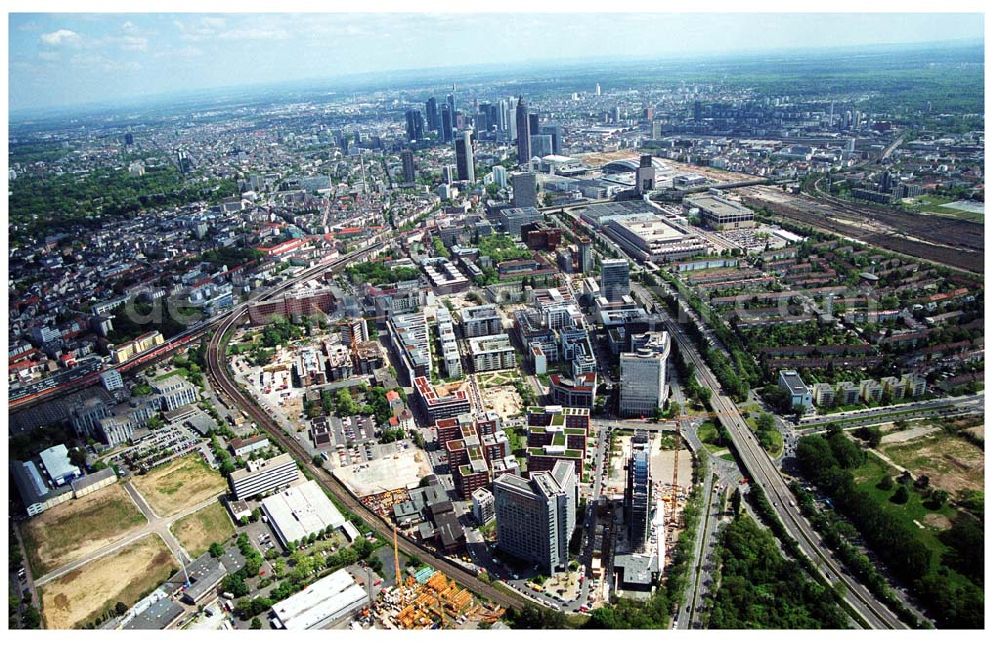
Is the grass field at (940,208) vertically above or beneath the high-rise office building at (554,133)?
beneath

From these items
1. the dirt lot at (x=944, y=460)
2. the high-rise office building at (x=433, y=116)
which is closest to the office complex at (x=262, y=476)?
the dirt lot at (x=944, y=460)

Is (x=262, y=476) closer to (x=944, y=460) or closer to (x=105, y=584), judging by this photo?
(x=105, y=584)

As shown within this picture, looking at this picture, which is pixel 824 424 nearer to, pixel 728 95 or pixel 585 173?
pixel 585 173

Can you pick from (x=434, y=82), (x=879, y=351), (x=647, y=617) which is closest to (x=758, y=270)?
(x=879, y=351)

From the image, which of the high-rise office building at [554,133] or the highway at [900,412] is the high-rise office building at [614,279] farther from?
the high-rise office building at [554,133]

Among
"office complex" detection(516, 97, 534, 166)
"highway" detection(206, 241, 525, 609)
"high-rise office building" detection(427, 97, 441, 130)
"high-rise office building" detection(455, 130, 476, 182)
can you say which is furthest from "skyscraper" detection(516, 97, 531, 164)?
"highway" detection(206, 241, 525, 609)

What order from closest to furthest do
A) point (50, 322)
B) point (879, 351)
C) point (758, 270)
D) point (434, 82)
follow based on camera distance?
point (879, 351), point (50, 322), point (758, 270), point (434, 82)

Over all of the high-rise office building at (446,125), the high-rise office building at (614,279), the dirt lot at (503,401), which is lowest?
the dirt lot at (503,401)
